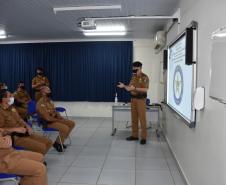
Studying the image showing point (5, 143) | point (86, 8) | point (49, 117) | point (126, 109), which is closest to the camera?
point (5, 143)

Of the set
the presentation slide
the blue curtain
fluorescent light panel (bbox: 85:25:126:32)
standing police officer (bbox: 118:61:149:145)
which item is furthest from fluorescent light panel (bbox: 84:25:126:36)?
the presentation slide

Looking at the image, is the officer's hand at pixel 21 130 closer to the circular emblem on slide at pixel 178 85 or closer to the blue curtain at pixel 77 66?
the circular emblem on slide at pixel 178 85

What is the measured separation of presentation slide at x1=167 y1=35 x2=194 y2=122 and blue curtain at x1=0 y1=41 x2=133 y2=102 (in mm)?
3589

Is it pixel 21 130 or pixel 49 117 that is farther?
pixel 49 117

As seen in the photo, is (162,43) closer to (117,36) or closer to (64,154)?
(117,36)

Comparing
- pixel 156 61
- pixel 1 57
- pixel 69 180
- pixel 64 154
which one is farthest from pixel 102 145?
pixel 1 57

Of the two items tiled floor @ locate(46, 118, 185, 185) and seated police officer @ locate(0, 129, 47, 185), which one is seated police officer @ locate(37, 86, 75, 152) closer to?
tiled floor @ locate(46, 118, 185, 185)

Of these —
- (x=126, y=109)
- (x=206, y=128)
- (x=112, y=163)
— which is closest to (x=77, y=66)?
(x=126, y=109)

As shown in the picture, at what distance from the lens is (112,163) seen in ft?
13.6

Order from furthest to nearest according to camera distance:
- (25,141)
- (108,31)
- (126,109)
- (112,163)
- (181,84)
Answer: (108,31)
(126,109)
(112,163)
(181,84)
(25,141)

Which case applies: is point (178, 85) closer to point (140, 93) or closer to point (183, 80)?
point (183, 80)

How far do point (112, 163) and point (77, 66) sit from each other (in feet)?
14.9

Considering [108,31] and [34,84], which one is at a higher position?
[108,31]

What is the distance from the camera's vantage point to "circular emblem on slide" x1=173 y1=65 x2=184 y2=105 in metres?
3.66
